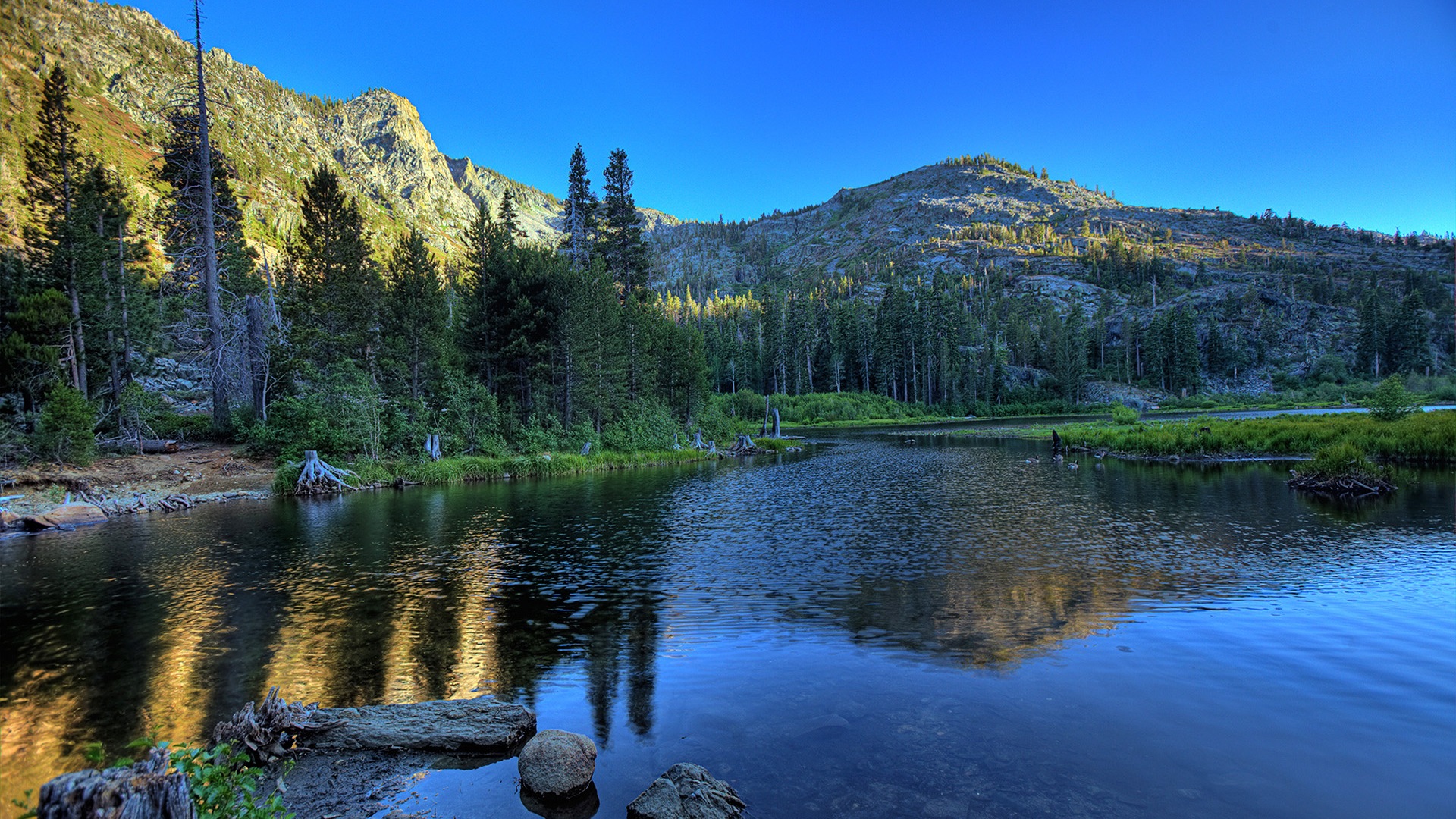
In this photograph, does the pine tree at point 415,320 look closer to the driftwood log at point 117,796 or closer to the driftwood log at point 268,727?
the driftwood log at point 268,727

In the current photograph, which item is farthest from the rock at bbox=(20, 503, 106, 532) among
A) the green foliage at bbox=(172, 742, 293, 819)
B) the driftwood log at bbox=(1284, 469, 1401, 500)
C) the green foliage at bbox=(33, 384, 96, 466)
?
the driftwood log at bbox=(1284, 469, 1401, 500)

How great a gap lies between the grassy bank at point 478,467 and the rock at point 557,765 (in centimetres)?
2948

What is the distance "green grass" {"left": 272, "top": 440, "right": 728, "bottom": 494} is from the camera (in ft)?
104

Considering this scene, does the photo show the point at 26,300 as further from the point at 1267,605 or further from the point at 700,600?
the point at 1267,605

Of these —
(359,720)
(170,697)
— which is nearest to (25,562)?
(170,697)

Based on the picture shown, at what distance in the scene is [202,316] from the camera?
35.4 m

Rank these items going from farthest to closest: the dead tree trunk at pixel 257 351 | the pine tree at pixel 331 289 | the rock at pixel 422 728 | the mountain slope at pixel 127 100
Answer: the mountain slope at pixel 127 100
the pine tree at pixel 331 289
the dead tree trunk at pixel 257 351
the rock at pixel 422 728

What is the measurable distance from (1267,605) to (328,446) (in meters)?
37.1

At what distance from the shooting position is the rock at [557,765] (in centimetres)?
593

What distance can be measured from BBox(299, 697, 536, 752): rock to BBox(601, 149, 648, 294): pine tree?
49.3 metres

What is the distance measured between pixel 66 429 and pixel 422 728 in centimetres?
2958

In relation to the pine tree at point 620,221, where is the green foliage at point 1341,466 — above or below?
below

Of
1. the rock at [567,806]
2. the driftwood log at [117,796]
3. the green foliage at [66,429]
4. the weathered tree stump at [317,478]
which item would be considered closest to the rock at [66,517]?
the green foliage at [66,429]

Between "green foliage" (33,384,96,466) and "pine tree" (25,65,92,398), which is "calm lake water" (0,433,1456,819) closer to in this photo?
"green foliage" (33,384,96,466)
